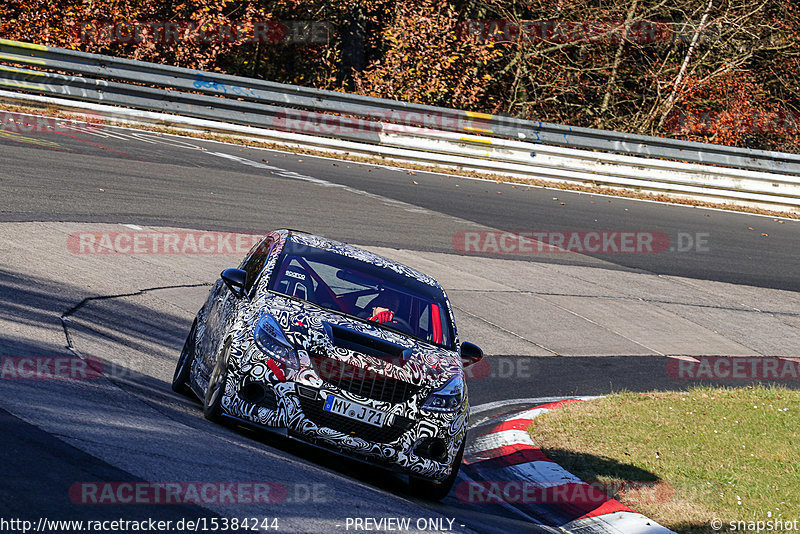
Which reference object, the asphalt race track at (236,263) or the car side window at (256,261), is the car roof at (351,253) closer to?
the car side window at (256,261)

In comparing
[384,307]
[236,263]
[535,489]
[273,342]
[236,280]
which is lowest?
[535,489]

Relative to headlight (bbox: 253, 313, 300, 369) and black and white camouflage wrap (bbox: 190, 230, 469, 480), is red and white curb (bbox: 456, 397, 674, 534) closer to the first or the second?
black and white camouflage wrap (bbox: 190, 230, 469, 480)

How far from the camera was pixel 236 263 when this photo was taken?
42.9 ft

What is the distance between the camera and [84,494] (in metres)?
4.69

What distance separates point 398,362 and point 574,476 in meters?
2.20

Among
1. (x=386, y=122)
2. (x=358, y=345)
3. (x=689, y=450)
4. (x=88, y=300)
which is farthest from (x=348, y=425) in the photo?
(x=386, y=122)

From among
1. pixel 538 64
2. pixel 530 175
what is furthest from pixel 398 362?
pixel 538 64

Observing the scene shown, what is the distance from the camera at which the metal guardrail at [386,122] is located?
67.4 feet

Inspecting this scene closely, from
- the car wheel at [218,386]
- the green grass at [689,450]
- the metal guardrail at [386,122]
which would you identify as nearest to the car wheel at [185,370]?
the car wheel at [218,386]

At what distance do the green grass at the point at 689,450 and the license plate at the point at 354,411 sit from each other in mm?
2366

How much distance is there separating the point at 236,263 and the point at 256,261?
534 cm

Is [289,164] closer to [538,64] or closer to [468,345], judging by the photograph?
[538,64]

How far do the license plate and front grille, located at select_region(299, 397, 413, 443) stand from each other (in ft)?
0.08

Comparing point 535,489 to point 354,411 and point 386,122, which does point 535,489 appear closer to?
point 354,411
